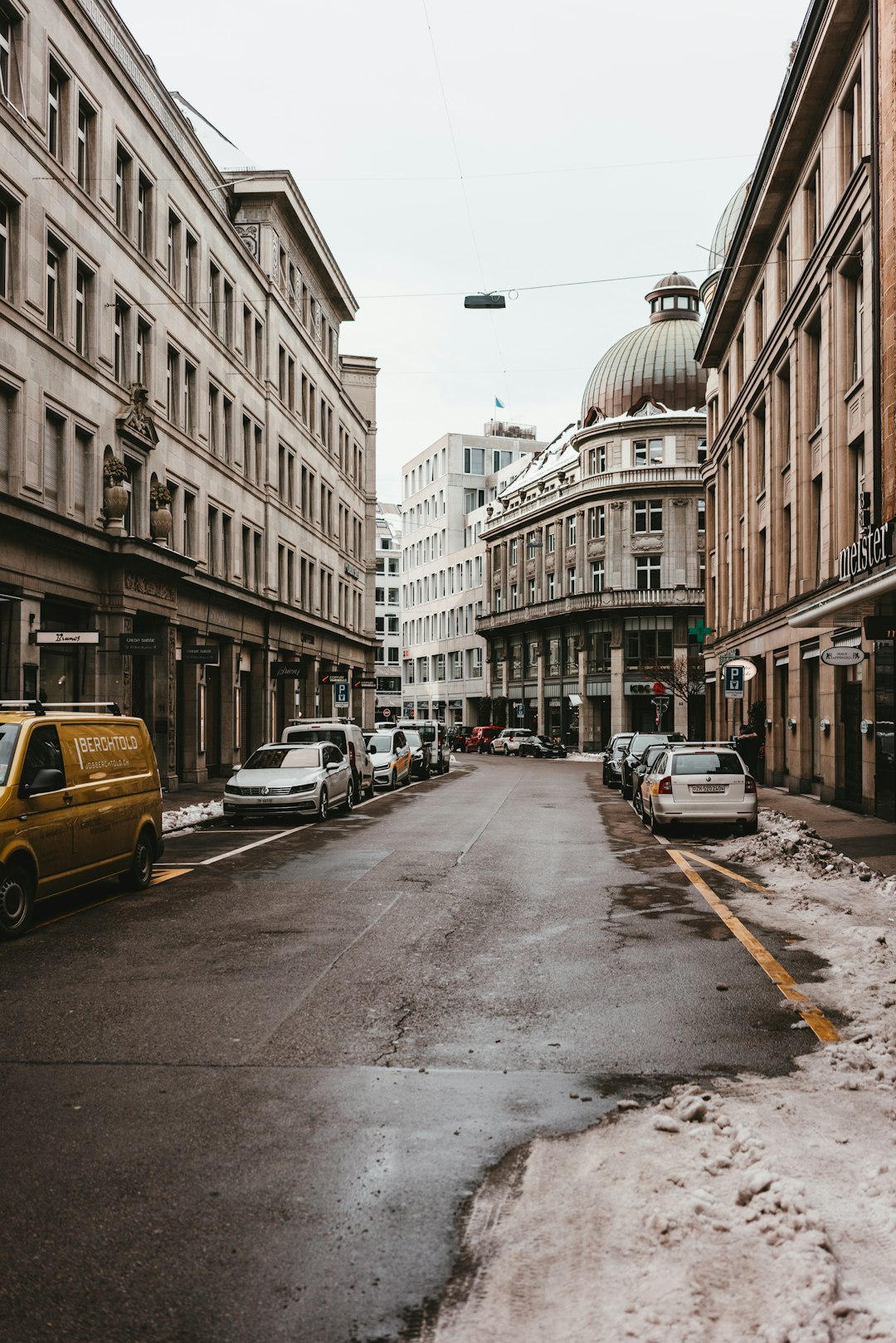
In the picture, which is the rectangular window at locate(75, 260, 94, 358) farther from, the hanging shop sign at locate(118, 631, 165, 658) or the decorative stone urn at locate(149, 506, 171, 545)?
the hanging shop sign at locate(118, 631, 165, 658)

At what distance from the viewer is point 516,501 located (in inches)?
3674

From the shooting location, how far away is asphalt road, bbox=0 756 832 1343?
386 cm

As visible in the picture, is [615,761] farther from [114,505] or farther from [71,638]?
[71,638]

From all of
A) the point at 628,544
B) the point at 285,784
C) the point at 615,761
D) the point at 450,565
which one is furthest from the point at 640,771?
the point at 450,565

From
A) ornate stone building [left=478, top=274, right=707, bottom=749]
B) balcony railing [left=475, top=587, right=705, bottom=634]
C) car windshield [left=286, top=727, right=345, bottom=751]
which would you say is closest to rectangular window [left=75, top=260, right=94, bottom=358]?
car windshield [left=286, top=727, right=345, bottom=751]

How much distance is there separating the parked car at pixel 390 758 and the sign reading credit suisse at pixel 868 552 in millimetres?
13763

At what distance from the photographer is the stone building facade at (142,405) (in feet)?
74.9

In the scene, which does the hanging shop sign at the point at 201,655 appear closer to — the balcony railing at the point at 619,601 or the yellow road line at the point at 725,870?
the yellow road line at the point at 725,870

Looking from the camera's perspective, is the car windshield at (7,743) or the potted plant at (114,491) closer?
the car windshield at (7,743)

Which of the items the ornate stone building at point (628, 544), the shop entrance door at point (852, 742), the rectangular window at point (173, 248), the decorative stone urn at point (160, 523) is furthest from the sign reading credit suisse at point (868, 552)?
the ornate stone building at point (628, 544)

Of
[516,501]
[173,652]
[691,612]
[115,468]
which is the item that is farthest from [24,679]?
[516,501]

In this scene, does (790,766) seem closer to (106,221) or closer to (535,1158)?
(106,221)

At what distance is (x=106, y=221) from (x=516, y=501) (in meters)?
67.5

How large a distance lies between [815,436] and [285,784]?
15718 millimetres
